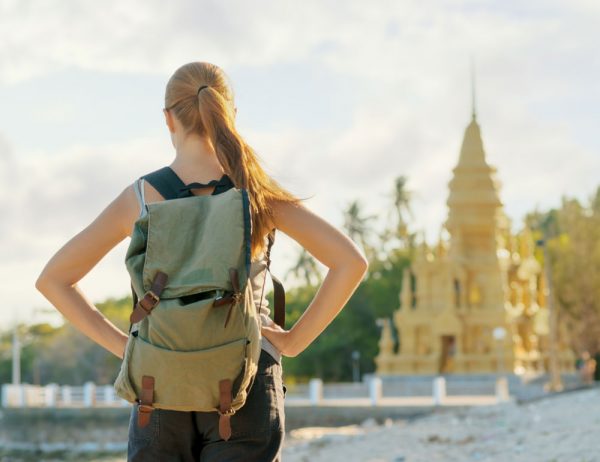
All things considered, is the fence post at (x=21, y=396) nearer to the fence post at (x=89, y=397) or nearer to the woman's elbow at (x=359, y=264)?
the fence post at (x=89, y=397)

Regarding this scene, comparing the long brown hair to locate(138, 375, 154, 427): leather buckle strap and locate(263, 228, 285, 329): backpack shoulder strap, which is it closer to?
locate(263, 228, 285, 329): backpack shoulder strap

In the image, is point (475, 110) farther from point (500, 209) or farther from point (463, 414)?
point (463, 414)

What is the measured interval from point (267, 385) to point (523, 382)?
36636mm

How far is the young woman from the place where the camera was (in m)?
2.92

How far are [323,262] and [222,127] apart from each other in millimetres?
427

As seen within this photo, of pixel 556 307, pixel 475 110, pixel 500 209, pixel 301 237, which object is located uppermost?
pixel 475 110

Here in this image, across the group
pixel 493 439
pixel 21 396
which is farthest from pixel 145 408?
pixel 21 396

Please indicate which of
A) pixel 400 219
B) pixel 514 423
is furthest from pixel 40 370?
pixel 514 423

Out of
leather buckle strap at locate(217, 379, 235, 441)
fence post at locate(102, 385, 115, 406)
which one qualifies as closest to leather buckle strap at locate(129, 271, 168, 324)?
leather buckle strap at locate(217, 379, 235, 441)

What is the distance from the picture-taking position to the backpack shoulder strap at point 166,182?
3.01 meters

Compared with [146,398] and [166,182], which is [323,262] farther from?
[146,398]

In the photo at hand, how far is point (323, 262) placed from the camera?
3.14 meters

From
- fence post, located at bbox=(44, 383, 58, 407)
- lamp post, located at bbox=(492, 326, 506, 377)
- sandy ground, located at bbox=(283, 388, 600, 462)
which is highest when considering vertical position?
lamp post, located at bbox=(492, 326, 506, 377)

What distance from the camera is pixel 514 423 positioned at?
19.3 metres
